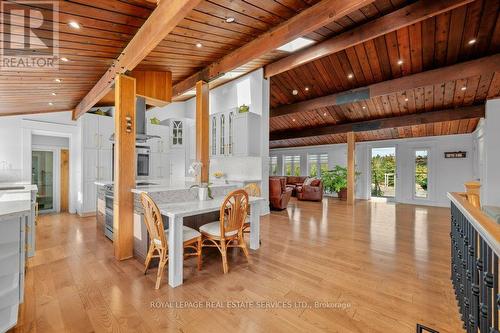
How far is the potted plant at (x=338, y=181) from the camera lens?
9.21 meters

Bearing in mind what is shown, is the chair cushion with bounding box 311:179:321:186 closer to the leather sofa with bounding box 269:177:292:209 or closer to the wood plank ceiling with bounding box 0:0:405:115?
the leather sofa with bounding box 269:177:292:209

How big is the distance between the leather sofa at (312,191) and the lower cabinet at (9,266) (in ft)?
25.7

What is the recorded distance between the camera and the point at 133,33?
2682 mm

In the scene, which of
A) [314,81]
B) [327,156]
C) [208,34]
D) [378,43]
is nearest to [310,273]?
[208,34]

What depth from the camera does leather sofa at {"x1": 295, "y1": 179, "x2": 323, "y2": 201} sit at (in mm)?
8406

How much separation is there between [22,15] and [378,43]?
5.57 m

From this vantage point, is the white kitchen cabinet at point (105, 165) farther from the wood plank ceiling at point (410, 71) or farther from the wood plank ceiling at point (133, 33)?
the wood plank ceiling at point (410, 71)

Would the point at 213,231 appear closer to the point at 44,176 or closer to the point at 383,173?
the point at 44,176

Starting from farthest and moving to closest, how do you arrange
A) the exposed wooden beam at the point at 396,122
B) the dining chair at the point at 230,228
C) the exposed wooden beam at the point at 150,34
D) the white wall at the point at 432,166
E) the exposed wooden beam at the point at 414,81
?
the white wall at the point at 432,166 → the exposed wooden beam at the point at 396,122 → the exposed wooden beam at the point at 414,81 → the dining chair at the point at 230,228 → the exposed wooden beam at the point at 150,34

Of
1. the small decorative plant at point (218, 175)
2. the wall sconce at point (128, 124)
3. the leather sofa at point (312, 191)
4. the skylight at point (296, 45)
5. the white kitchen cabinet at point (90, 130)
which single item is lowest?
the leather sofa at point (312, 191)

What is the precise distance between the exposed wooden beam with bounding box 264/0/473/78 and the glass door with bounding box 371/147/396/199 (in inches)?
253

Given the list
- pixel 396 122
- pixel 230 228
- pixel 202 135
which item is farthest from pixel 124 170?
pixel 396 122

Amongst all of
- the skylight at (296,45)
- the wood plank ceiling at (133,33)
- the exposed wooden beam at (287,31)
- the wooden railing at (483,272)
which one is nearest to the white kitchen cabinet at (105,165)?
the wood plank ceiling at (133,33)

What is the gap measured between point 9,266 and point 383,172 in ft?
35.3
